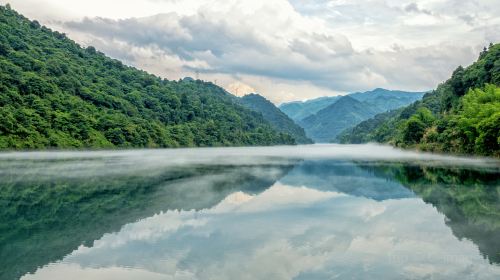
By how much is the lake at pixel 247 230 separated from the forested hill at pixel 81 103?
232 ft

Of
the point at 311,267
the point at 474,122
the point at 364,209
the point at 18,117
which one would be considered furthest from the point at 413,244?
the point at 18,117

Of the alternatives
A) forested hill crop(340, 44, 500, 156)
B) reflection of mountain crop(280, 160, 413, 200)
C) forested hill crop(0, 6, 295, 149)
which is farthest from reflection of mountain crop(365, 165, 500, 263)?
forested hill crop(0, 6, 295, 149)

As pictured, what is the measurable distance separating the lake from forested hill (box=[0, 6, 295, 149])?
70.7 m

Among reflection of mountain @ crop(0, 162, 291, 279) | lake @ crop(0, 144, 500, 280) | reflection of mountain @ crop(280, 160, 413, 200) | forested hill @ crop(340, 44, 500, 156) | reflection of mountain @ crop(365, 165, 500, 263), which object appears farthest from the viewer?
forested hill @ crop(340, 44, 500, 156)

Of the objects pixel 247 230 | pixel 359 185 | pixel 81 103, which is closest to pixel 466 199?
pixel 359 185

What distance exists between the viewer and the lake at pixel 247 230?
1224 cm

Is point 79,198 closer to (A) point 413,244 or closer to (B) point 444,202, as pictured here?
(A) point 413,244

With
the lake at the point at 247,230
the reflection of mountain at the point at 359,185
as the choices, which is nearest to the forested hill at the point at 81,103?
the reflection of mountain at the point at 359,185

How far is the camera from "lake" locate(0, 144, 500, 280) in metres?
12.2

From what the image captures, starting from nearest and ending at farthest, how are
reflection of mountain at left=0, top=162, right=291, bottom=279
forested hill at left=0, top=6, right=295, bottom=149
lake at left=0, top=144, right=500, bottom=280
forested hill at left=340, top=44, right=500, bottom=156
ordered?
lake at left=0, top=144, right=500, bottom=280, reflection of mountain at left=0, top=162, right=291, bottom=279, forested hill at left=340, top=44, right=500, bottom=156, forested hill at left=0, top=6, right=295, bottom=149

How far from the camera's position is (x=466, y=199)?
79.6ft

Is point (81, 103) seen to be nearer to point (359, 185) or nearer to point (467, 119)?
point (467, 119)

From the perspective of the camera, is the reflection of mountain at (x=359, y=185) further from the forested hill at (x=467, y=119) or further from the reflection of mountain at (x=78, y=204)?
the forested hill at (x=467, y=119)

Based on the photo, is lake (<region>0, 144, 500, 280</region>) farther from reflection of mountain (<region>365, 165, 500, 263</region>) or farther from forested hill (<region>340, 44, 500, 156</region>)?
forested hill (<region>340, 44, 500, 156</region>)
